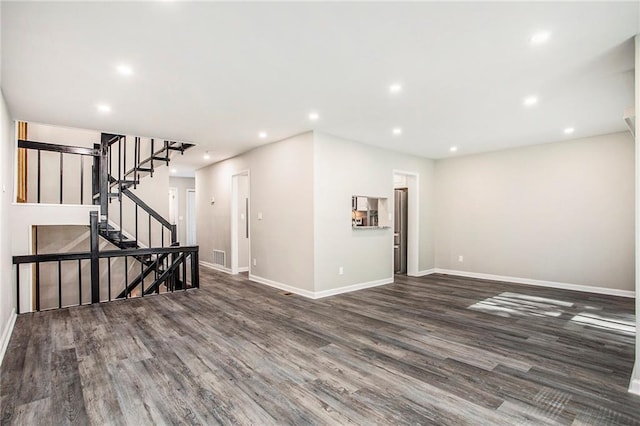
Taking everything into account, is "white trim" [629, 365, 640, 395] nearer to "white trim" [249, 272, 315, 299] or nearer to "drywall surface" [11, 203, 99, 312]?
"white trim" [249, 272, 315, 299]

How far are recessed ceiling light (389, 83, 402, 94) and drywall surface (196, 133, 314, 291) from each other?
1.83 m

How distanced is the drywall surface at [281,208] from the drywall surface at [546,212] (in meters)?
3.86

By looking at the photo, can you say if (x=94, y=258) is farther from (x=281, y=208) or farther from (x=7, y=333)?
(x=281, y=208)

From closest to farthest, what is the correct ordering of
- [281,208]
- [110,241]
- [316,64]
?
[316,64]
[281,208]
[110,241]

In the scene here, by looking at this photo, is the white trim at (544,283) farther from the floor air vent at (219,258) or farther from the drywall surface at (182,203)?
the drywall surface at (182,203)

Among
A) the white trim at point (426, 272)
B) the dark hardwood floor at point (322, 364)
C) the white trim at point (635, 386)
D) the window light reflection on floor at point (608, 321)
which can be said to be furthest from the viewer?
the white trim at point (426, 272)

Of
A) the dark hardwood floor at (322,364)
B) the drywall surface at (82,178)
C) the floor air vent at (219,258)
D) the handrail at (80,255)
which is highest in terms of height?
the drywall surface at (82,178)

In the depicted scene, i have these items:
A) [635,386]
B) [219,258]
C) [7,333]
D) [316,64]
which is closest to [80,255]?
[7,333]

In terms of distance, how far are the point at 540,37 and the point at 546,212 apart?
4463 mm

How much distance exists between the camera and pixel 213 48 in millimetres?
2580

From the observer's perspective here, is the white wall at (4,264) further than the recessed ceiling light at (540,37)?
Yes

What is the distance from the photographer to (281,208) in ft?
18.4

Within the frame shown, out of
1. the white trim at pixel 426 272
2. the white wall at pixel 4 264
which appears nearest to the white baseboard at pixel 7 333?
the white wall at pixel 4 264

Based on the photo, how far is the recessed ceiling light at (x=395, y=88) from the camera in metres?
3.32
